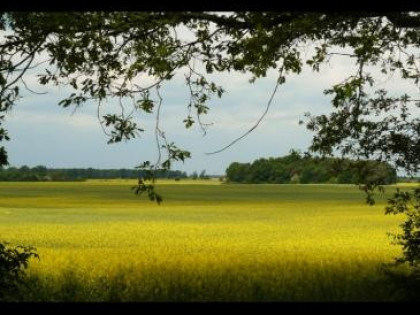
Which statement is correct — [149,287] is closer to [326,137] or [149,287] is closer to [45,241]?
[326,137]

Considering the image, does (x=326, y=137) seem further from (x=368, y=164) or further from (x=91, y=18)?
(x=91, y=18)

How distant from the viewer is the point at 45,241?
94.0ft

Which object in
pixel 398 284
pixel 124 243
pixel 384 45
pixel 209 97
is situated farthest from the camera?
pixel 124 243

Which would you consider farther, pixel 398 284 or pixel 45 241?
pixel 45 241

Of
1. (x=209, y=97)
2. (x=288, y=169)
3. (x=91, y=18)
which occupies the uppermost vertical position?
(x=91, y=18)

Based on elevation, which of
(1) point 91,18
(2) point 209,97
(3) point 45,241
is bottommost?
(3) point 45,241

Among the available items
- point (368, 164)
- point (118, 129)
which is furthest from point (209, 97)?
point (368, 164)

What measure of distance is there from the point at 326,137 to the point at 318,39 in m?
2.27

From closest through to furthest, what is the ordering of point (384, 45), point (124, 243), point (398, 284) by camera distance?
point (384, 45)
point (398, 284)
point (124, 243)
